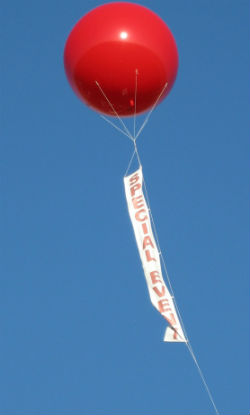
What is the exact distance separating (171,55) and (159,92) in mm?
654

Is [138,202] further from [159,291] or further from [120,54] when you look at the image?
[120,54]

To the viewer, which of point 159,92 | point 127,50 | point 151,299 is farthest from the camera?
point 159,92

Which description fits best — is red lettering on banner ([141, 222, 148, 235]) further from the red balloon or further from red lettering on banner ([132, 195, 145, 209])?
the red balloon

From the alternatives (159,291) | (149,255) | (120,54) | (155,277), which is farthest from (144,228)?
(120,54)

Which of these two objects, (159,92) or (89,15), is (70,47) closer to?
(89,15)

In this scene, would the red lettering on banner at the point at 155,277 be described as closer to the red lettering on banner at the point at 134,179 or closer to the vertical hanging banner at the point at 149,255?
the vertical hanging banner at the point at 149,255

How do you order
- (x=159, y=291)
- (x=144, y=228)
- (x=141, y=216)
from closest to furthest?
1. (x=159, y=291)
2. (x=144, y=228)
3. (x=141, y=216)

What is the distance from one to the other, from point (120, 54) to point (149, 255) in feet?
10.6

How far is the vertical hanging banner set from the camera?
10.2 m

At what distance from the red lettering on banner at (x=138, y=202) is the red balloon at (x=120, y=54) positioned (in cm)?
183

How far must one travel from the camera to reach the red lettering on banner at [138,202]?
445 inches

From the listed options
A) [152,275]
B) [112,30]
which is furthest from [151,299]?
[112,30]

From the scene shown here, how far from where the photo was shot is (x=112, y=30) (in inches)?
450

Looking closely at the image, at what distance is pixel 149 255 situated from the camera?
Result: 10820 millimetres
